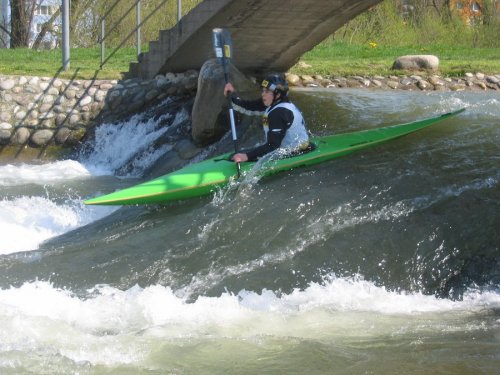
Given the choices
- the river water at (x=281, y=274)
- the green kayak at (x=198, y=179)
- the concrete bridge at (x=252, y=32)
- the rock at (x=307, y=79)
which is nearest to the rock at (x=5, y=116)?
the concrete bridge at (x=252, y=32)

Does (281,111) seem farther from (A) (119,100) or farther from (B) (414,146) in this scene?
(A) (119,100)

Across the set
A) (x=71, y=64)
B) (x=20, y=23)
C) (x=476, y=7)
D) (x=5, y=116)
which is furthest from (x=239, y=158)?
(x=476, y=7)

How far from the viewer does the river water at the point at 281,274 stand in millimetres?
4629

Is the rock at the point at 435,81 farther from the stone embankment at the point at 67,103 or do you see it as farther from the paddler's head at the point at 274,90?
the paddler's head at the point at 274,90

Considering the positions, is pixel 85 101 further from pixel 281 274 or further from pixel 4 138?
pixel 281 274

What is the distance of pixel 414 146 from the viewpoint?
8648 millimetres

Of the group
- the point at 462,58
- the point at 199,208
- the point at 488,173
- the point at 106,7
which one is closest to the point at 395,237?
the point at 488,173

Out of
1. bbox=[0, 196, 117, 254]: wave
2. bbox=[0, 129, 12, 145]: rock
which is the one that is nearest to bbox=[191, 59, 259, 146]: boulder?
bbox=[0, 196, 117, 254]: wave

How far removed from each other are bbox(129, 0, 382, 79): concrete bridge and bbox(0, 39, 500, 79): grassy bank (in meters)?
0.92

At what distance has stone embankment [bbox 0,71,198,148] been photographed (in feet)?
42.1

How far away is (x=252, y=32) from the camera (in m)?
12.0

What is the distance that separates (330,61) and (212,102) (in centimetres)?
625

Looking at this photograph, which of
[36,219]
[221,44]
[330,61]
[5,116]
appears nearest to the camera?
[36,219]

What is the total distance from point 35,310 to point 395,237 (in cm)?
266
